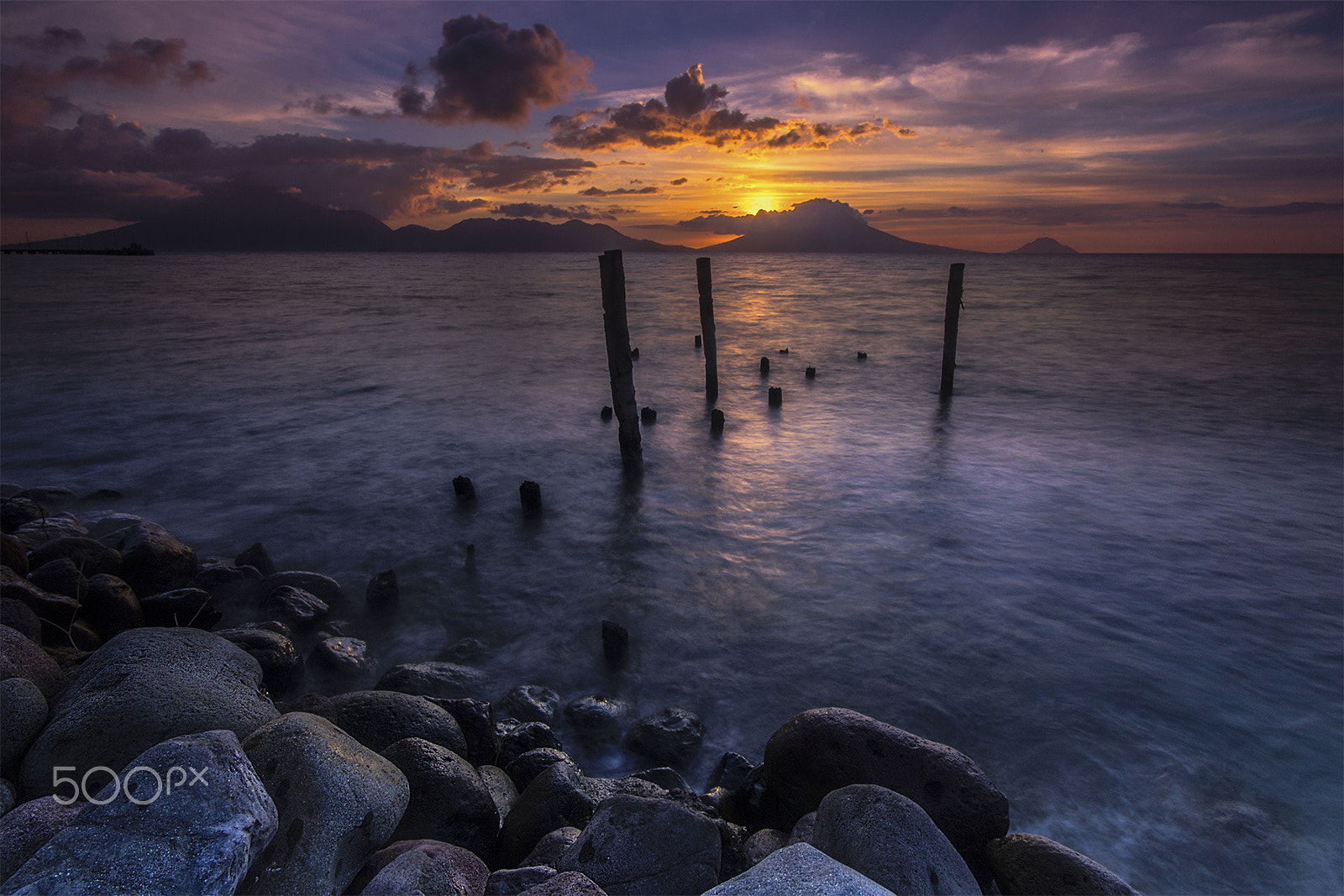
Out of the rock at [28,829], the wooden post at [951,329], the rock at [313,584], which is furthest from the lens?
the wooden post at [951,329]

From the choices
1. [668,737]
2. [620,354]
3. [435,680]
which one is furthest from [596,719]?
[620,354]

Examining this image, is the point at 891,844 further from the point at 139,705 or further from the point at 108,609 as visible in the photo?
the point at 108,609

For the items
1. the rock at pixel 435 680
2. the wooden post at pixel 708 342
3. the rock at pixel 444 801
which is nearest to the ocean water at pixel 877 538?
the rock at pixel 435 680

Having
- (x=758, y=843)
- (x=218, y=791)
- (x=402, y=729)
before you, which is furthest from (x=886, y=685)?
(x=218, y=791)

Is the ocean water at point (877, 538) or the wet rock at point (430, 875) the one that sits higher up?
the wet rock at point (430, 875)

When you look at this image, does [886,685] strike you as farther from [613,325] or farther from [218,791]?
[613,325]

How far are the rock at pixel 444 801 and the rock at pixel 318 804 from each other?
0.75 feet

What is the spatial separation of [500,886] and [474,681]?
304 centimetres

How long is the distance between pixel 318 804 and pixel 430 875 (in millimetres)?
569

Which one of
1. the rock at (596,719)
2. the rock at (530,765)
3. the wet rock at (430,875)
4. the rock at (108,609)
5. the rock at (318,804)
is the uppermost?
the rock at (318,804)

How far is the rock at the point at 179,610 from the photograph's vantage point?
236 inches

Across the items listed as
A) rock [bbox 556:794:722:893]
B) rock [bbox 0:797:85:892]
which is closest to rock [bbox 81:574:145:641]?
rock [bbox 0:797:85:892]

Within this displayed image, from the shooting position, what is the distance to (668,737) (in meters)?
5.09

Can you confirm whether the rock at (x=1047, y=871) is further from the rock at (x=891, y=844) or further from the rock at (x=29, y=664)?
the rock at (x=29, y=664)
